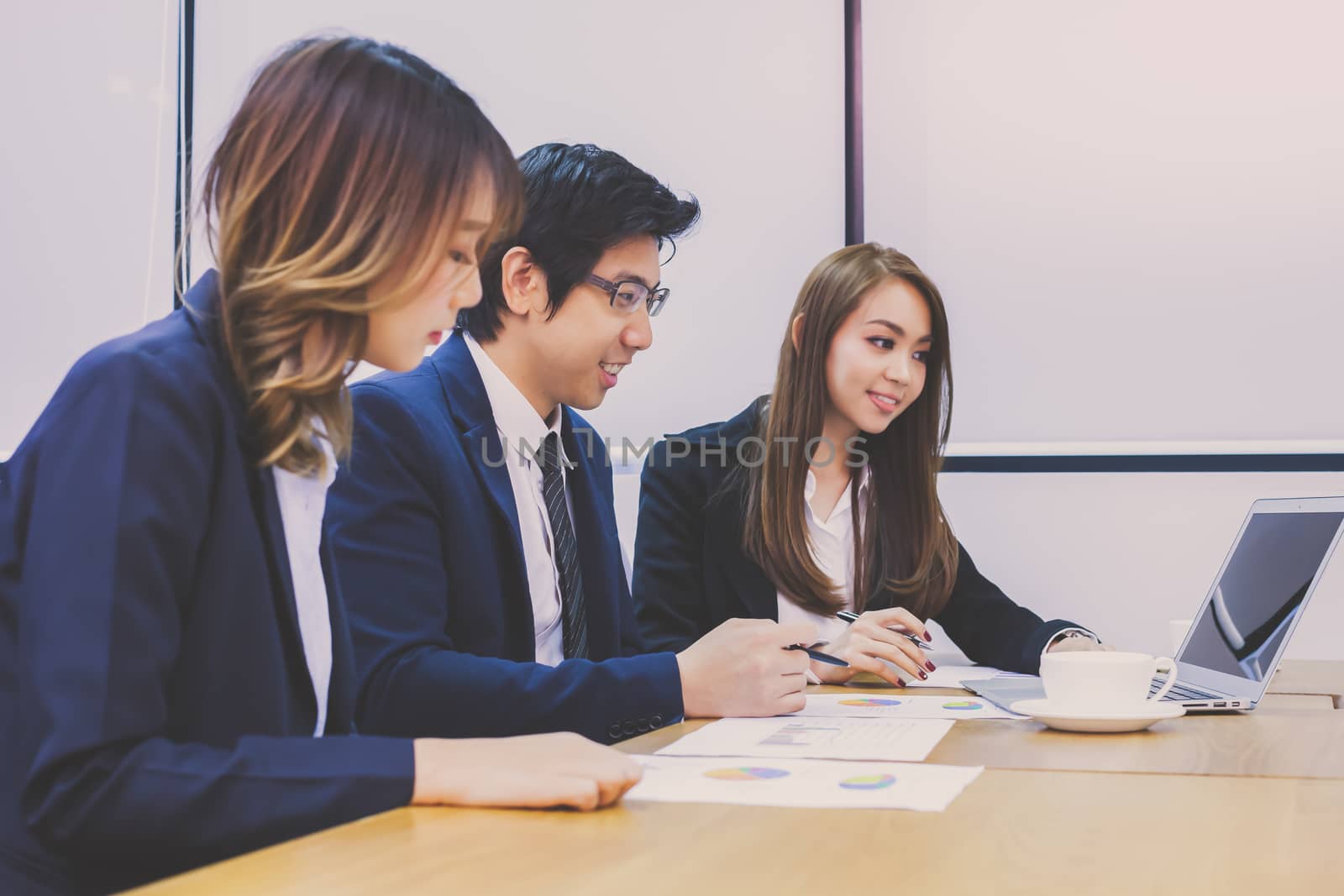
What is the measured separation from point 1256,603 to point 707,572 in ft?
3.25

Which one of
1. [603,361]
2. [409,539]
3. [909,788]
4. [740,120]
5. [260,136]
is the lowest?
[909,788]

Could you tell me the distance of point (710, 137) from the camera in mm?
3150

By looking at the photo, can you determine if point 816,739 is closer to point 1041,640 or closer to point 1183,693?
point 1183,693

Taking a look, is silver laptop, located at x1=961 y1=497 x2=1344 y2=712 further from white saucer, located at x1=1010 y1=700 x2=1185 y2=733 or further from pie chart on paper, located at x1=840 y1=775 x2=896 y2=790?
pie chart on paper, located at x1=840 y1=775 x2=896 y2=790

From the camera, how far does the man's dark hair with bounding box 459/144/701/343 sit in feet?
6.18

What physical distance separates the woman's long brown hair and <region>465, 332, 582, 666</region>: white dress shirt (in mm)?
561

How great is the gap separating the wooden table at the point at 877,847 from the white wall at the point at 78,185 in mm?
3132

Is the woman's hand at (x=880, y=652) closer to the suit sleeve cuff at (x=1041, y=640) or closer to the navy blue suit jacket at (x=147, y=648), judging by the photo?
the suit sleeve cuff at (x=1041, y=640)

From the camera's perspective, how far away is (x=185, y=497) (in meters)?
0.91

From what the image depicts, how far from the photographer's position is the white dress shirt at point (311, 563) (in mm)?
1078

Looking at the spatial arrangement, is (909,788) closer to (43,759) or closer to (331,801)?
(331,801)

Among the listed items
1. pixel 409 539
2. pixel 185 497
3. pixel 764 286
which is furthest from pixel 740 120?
pixel 185 497

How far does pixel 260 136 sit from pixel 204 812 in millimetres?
548

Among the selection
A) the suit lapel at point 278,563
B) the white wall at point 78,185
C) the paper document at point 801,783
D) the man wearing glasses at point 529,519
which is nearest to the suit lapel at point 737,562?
the man wearing glasses at point 529,519
